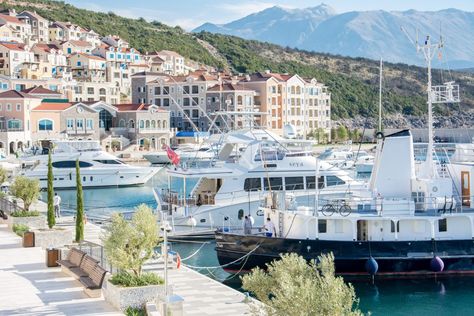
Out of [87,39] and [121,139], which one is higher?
[87,39]

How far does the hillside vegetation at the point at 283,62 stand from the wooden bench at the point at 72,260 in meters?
107

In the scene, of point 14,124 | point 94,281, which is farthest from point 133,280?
point 14,124

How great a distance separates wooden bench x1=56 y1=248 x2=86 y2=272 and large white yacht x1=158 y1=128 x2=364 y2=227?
33.2 feet

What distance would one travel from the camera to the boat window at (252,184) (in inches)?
1219

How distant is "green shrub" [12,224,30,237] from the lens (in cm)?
2501

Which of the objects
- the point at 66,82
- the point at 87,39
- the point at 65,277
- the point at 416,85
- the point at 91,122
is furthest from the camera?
the point at 416,85

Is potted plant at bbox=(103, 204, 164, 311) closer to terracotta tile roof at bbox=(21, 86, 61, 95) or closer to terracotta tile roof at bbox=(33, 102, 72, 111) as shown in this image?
terracotta tile roof at bbox=(33, 102, 72, 111)

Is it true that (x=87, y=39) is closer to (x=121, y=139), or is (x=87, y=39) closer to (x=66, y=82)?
(x=66, y=82)

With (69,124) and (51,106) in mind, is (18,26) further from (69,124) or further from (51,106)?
(69,124)

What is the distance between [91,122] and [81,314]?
65393 mm

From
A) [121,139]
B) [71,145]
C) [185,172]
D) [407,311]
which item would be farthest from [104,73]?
[407,311]

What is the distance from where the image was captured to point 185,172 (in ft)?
101

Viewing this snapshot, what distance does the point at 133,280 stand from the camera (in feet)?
50.8

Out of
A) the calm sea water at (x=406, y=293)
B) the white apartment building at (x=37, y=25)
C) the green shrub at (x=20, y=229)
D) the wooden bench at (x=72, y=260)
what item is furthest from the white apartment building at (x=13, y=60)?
the wooden bench at (x=72, y=260)
